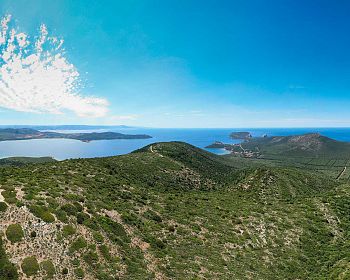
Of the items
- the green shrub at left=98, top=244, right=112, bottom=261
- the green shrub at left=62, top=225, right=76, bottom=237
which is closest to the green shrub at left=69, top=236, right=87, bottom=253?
the green shrub at left=62, top=225, right=76, bottom=237

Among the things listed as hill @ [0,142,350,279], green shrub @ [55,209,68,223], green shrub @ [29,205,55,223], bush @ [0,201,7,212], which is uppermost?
bush @ [0,201,7,212]

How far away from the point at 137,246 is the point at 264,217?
3220cm

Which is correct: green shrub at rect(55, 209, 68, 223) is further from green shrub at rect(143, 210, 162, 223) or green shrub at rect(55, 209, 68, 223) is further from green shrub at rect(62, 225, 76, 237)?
green shrub at rect(143, 210, 162, 223)

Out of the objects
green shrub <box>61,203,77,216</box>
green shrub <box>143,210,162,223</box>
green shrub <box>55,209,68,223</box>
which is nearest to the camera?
green shrub <box>55,209,68,223</box>

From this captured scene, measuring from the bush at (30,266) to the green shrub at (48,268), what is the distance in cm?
54

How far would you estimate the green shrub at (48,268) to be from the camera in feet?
79.3

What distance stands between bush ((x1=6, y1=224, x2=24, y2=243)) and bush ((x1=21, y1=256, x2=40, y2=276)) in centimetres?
269

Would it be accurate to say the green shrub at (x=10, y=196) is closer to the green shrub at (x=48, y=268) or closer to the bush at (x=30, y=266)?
the bush at (x=30, y=266)

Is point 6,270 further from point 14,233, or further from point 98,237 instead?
point 98,237

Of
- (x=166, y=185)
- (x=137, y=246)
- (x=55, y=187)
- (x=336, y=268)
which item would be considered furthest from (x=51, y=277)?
(x=166, y=185)

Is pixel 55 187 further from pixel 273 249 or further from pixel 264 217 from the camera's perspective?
pixel 264 217

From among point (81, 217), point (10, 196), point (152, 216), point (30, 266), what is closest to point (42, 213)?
point (10, 196)

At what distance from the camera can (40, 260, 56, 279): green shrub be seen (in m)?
24.2

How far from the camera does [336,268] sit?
1475 inches
